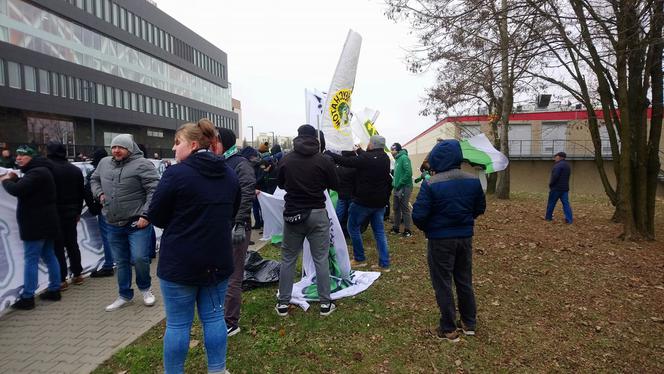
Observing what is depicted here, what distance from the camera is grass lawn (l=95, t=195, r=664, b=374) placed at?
143 inches

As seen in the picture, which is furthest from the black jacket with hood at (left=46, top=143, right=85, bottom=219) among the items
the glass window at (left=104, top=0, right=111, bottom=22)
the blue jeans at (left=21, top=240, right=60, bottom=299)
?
the glass window at (left=104, top=0, right=111, bottom=22)

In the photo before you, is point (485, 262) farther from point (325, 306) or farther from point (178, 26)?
point (178, 26)

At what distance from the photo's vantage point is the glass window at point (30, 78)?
31.6m

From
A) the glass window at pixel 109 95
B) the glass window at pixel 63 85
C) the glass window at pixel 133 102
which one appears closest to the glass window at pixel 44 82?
the glass window at pixel 63 85

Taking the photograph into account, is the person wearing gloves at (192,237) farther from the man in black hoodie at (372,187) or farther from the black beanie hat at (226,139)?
the man in black hoodie at (372,187)

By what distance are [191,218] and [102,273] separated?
179 inches

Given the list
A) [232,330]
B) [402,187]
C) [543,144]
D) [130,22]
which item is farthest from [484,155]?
[130,22]

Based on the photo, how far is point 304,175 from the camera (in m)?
4.31

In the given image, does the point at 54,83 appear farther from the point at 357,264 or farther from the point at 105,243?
the point at 357,264

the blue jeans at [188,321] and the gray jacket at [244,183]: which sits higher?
the gray jacket at [244,183]

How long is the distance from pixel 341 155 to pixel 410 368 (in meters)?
2.96

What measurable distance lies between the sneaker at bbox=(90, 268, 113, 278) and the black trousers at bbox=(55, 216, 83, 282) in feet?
1.44

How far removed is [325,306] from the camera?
4.56 metres

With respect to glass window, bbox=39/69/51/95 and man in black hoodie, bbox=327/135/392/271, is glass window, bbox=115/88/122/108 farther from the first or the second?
man in black hoodie, bbox=327/135/392/271
